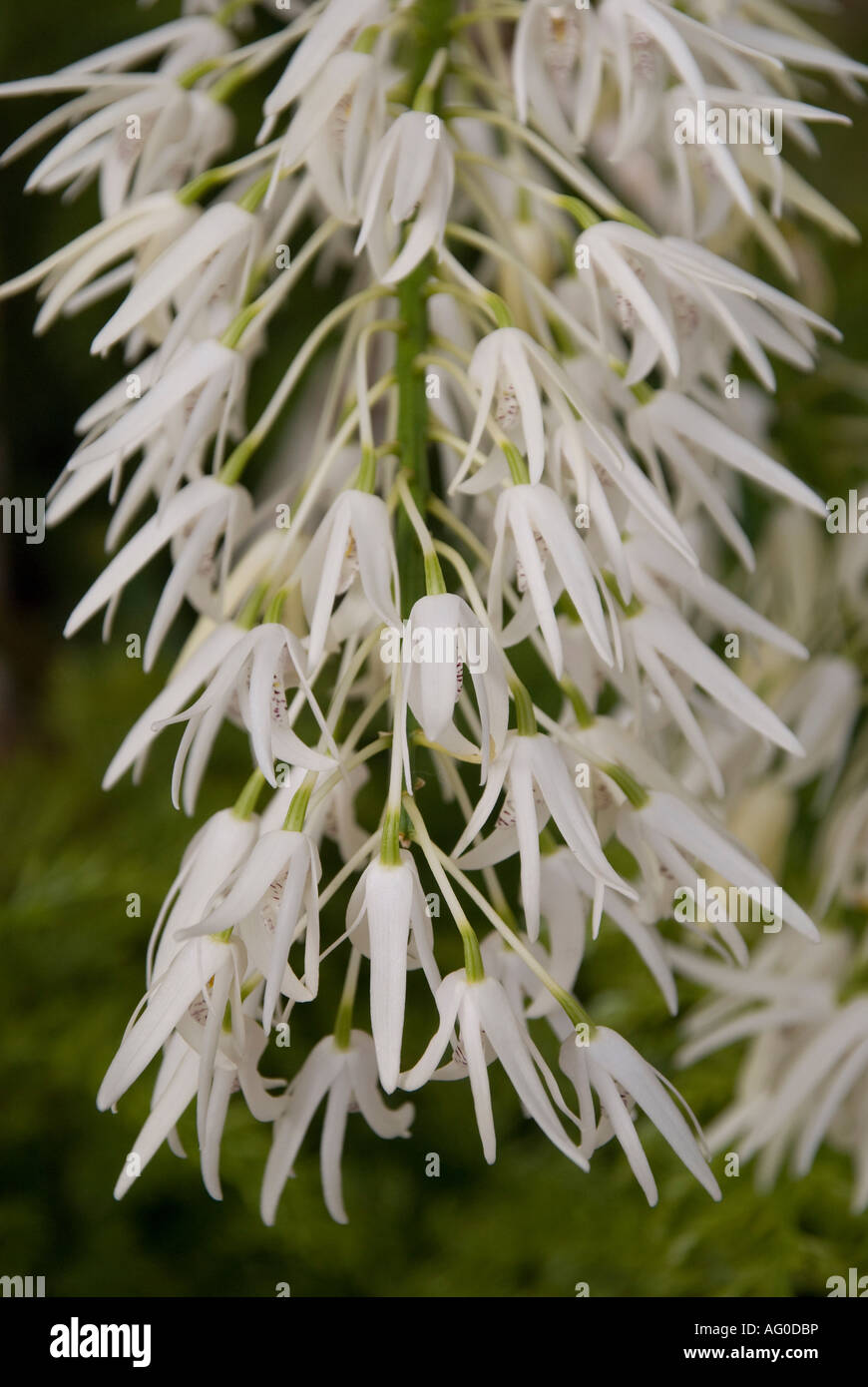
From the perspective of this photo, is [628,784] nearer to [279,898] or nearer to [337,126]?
[279,898]

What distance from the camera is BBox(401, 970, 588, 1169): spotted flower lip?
42 centimetres

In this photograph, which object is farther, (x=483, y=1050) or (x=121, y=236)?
(x=121, y=236)

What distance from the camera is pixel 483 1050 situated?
43 centimetres

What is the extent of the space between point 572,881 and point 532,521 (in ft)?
0.47

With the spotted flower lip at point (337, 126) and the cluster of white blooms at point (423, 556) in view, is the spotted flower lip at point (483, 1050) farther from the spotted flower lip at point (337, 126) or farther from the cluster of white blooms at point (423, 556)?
the spotted flower lip at point (337, 126)

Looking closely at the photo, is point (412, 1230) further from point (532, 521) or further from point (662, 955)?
point (532, 521)

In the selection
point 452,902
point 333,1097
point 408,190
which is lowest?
point 333,1097

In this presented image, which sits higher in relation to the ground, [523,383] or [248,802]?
[523,383]

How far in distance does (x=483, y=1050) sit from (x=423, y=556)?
7.1 inches

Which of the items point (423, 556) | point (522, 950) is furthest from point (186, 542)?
point (522, 950)

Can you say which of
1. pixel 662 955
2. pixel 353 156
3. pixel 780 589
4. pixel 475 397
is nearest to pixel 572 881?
pixel 662 955

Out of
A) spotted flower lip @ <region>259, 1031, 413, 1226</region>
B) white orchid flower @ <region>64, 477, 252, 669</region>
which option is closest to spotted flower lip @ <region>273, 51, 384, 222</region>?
white orchid flower @ <region>64, 477, 252, 669</region>
